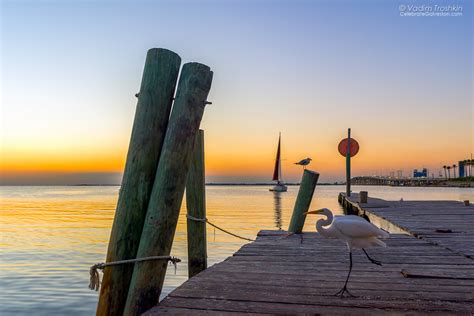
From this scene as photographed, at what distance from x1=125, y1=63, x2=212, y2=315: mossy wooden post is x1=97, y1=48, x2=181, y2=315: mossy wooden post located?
0.11 m

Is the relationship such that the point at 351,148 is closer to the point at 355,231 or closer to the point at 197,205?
the point at 197,205

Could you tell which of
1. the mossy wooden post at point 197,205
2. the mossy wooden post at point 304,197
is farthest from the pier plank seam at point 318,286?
the mossy wooden post at point 304,197

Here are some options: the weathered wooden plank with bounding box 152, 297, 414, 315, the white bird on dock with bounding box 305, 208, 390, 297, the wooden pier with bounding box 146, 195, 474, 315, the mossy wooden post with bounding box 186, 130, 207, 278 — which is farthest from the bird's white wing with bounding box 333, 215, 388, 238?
the mossy wooden post with bounding box 186, 130, 207, 278

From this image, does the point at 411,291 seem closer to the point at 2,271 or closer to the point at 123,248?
the point at 123,248

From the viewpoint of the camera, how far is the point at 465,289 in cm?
387

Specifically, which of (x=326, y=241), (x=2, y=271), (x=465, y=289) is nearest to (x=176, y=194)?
(x=465, y=289)

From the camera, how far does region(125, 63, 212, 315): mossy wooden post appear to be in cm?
344

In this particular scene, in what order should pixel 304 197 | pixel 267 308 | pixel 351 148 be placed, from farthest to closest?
pixel 351 148 < pixel 304 197 < pixel 267 308

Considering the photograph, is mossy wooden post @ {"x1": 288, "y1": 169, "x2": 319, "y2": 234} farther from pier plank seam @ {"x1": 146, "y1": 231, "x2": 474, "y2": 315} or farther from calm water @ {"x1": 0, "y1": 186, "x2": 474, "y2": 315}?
pier plank seam @ {"x1": 146, "y1": 231, "x2": 474, "y2": 315}

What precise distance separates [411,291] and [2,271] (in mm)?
11509

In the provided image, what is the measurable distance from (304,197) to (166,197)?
196 inches

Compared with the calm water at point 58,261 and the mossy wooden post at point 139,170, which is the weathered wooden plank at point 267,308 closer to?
the mossy wooden post at point 139,170

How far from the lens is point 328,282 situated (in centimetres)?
418

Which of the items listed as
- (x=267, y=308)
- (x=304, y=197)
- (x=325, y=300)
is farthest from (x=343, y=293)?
(x=304, y=197)
